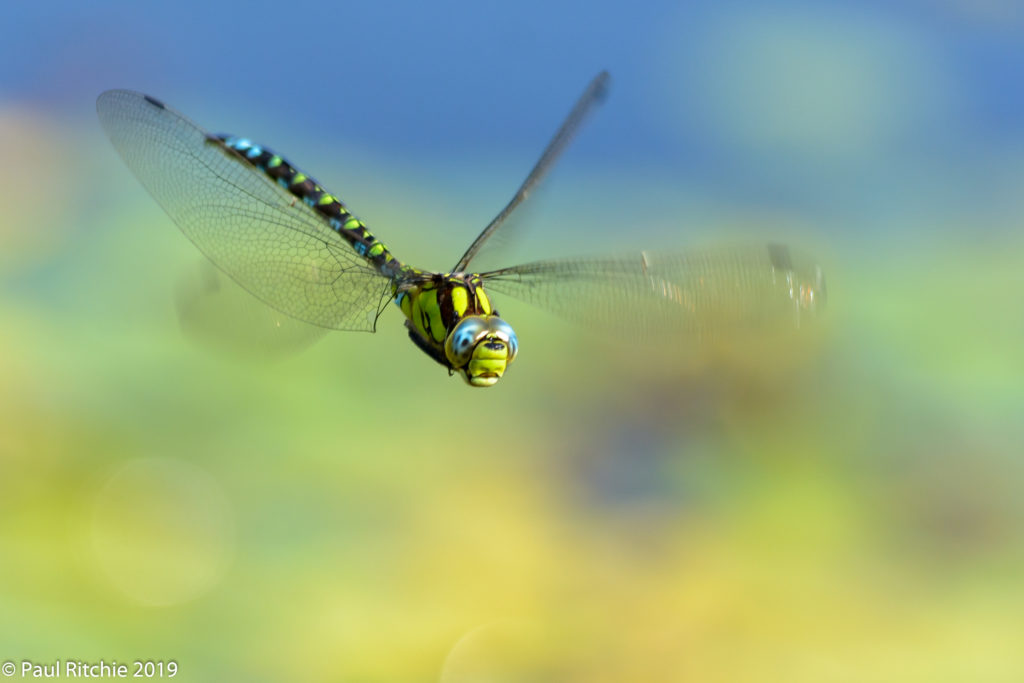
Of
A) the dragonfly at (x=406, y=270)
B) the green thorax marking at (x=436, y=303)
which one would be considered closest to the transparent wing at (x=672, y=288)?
the dragonfly at (x=406, y=270)

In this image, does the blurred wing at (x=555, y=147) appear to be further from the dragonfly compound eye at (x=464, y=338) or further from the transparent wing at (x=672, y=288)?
the dragonfly compound eye at (x=464, y=338)

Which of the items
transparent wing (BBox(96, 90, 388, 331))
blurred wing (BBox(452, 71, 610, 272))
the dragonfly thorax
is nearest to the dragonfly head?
the dragonfly thorax

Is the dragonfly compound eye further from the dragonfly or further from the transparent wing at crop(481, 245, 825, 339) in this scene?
the transparent wing at crop(481, 245, 825, 339)

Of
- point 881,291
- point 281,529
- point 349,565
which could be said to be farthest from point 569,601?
point 881,291

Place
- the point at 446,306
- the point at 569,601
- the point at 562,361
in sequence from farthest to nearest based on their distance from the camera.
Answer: the point at 562,361, the point at 569,601, the point at 446,306

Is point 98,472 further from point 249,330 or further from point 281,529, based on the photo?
point 249,330

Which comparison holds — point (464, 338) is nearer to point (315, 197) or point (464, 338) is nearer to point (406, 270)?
point (406, 270)

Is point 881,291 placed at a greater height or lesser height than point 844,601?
greater

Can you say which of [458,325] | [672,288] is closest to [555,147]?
[672,288]
